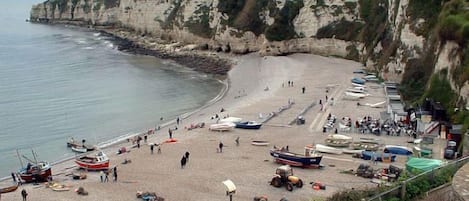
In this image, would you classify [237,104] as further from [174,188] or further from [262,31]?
[262,31]

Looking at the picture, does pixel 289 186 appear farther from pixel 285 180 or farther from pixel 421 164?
pixel 421 164

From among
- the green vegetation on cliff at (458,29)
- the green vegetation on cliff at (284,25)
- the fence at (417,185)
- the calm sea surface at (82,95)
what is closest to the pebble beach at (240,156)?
the calm sea surface at (82,95)

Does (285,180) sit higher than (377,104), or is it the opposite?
(377,104)

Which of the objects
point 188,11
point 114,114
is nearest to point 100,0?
point 188,11

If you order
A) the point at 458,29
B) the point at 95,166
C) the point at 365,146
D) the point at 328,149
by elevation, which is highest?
the point at 458,29

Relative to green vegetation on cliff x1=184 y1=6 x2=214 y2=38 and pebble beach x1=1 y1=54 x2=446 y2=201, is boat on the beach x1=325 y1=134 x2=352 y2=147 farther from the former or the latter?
green vegetation on cliff x1=184 y1=6 x2=214 y2=38

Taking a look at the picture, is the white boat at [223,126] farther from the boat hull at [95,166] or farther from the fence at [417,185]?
the fence at [417,185]

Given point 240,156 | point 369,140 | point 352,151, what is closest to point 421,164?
point 352,151
